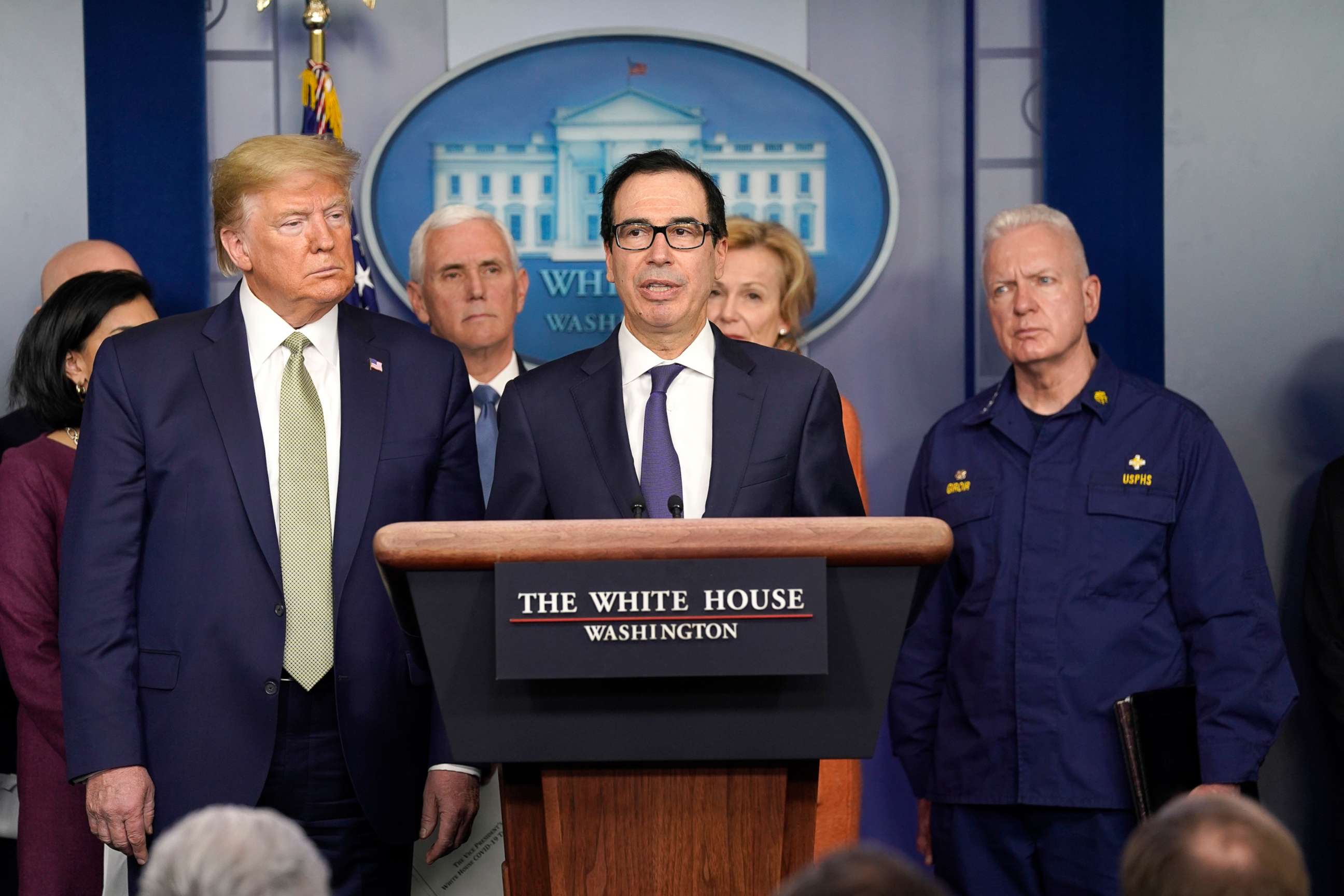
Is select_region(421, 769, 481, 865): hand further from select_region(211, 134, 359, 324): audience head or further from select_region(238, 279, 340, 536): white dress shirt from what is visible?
select_region(211, 134, 359, 324): audience head

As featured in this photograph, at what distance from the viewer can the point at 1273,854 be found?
46.6 inches

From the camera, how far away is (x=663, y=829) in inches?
62.9

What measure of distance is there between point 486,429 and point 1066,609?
1.37 metres

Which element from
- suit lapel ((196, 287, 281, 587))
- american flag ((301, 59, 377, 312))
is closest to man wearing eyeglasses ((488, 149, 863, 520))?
suit lapel ((196, 287, 281, 587))

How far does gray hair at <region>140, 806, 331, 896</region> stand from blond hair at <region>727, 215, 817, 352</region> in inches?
98.9

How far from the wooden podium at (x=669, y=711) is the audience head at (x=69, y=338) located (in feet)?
5.67

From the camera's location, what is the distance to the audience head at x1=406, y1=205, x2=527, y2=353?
354 centimetres

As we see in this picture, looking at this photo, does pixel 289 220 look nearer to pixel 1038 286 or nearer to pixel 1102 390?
pixel 1038 286

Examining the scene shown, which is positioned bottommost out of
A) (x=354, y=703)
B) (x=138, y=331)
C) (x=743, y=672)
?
(x=354, y=703)

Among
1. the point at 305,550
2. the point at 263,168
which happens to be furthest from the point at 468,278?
the point at 305,550

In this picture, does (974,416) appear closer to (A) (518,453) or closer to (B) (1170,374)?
(B) (1170,374)

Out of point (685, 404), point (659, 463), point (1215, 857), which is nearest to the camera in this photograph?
point (1215, 857)

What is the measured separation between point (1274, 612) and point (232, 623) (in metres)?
2.00

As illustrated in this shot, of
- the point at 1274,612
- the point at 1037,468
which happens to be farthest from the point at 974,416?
the point at 1274,612
